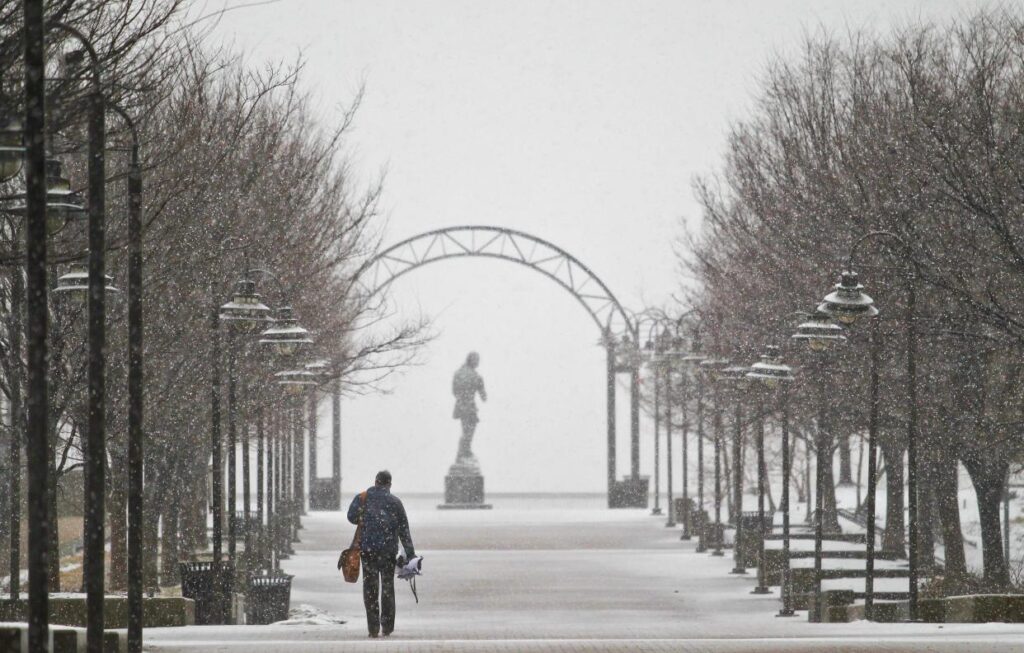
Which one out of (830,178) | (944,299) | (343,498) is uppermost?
(830,178)

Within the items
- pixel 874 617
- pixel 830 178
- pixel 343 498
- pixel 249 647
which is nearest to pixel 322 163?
pixel 830 178

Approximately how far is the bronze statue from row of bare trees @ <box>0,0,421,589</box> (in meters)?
22.3

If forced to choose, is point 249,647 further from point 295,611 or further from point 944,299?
point 944,299

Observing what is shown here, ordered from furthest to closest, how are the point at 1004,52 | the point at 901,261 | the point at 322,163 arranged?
the point at 322,163 < the point at 1004,52 < the point at 901,261

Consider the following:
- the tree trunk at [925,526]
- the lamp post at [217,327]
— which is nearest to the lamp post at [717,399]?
the tree trunk at [925,526]

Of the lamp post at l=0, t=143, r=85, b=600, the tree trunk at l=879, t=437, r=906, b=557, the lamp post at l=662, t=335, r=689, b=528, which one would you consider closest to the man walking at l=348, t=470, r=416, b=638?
the lamp post at l=0, t=143, r=85, b=600

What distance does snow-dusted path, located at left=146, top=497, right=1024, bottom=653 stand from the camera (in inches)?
642

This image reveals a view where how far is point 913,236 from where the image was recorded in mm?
23406

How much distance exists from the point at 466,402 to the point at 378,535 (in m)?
39.9

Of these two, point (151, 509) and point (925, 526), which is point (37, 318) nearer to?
point (151, 509)

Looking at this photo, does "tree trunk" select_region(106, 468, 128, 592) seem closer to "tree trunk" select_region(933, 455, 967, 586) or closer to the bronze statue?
"tree trunk" select_region(933, 455, 967, 586)

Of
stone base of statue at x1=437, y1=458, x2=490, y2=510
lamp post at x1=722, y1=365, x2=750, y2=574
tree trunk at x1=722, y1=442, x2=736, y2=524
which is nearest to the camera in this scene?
lamp post at x1=722, y1=365, x2=750, y2=574

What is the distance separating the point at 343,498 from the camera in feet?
214

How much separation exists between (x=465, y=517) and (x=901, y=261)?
28.5m
